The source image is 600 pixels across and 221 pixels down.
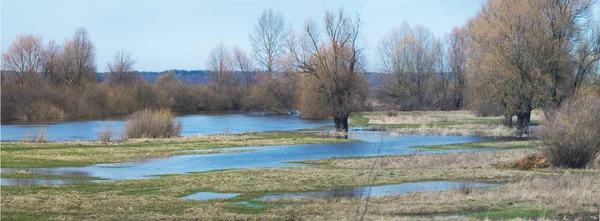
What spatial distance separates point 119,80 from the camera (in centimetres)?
11250

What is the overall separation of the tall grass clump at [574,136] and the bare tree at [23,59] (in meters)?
79.5

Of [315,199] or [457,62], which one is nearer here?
[315,199]

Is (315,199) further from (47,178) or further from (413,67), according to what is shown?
(413,67)

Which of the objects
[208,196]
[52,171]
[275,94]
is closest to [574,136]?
[208,196]

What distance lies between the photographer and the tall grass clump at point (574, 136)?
84.2 ft

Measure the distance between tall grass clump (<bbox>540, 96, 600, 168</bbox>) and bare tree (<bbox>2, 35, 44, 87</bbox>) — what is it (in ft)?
261

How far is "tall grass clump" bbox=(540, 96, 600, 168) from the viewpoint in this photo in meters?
25.7

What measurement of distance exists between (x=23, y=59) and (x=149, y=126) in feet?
178

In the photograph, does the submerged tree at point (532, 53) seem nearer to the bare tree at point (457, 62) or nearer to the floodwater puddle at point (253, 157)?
the floodwater puddle at point (253, 157)

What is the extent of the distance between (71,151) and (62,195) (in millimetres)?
18512

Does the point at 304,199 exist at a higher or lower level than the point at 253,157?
higher

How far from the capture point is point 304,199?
17.7 m

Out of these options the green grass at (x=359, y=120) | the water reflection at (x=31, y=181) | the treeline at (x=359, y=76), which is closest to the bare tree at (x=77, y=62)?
the treeline at (x=359, y=76)

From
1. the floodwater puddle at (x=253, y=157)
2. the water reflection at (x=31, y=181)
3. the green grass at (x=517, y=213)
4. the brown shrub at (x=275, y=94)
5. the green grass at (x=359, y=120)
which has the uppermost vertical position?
the brown shrub at (x=275, y=94)
